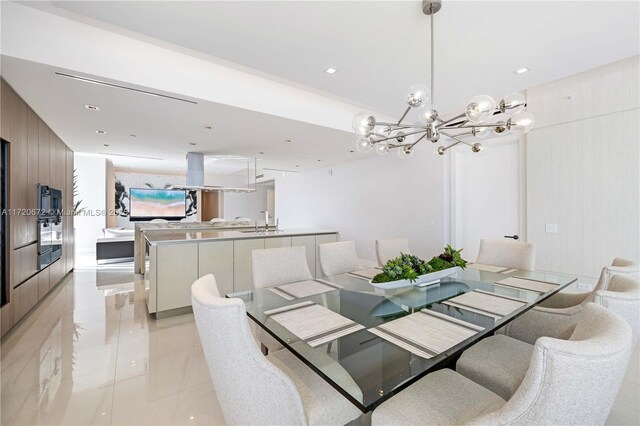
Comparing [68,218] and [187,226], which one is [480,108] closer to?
[187,226]

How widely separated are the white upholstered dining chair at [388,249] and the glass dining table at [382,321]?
2.55 feet

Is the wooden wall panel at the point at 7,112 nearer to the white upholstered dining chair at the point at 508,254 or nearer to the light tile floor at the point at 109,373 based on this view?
the light tile floor at the point at 109,373

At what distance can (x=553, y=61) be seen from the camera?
8.39 feet

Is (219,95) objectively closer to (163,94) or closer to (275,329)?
(163,94)

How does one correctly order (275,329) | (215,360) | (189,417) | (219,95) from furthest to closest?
1. (219,95)
2. (189,417)
3. (275,329)
4. (215,360)

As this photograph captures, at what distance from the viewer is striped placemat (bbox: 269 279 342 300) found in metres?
1.82

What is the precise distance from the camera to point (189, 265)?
333 cm

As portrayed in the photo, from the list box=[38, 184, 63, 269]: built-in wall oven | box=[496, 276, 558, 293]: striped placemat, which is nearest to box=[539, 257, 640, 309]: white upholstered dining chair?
box=[496, 276, 558, 293]: striped placemat

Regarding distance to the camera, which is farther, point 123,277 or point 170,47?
point 123,277

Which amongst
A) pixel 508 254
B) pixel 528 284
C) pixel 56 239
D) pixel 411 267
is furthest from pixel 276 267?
pixel 56 239

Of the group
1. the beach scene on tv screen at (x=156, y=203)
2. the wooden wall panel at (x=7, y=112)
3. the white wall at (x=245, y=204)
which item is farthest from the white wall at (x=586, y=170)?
the beach scene on tv screen at (x=156, y=203)

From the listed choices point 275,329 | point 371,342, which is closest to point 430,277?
point 371,342

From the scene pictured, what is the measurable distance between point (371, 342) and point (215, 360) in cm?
63

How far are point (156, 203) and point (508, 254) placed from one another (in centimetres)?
1012
